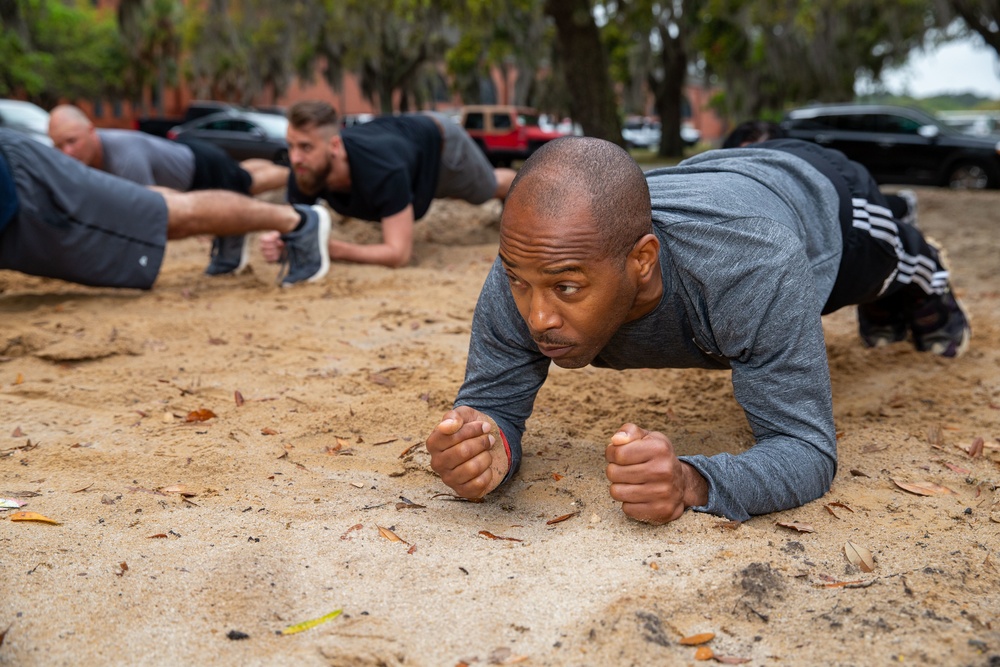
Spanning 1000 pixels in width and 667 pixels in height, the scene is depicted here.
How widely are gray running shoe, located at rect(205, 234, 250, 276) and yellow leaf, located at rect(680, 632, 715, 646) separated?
5.03 m

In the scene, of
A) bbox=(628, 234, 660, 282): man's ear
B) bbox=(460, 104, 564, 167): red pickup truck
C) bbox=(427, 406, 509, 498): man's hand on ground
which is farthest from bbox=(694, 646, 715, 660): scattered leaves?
bbox=(460, 104, 564, 167): red pickup truck

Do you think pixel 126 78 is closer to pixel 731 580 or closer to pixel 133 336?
pixel 133 336

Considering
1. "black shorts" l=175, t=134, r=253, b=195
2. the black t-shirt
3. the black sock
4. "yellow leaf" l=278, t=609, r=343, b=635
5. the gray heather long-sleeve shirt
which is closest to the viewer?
"yellow leaf" l=278, t=609, r=343, b=635

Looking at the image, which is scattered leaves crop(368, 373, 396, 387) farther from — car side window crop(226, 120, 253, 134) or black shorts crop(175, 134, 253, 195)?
car side window crop(226, 120, 253, 134)

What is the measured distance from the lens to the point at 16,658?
1852 millimetres

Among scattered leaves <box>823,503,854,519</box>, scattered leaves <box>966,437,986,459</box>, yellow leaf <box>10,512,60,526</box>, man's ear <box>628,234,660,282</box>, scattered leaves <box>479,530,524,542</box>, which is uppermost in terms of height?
man's ear <box>628,234,660,282</box>

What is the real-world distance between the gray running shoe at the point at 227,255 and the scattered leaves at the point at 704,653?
200 inches

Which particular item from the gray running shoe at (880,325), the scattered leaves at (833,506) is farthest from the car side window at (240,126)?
the scattered leaves at (833,506)

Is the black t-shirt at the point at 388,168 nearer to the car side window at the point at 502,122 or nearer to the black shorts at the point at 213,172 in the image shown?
the black shorts at the point at 213,172

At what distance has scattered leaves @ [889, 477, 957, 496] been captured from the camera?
269 cm

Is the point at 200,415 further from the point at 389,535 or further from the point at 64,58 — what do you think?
the point at 64,58

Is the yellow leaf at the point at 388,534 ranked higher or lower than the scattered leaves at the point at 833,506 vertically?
higher

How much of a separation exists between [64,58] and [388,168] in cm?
3266

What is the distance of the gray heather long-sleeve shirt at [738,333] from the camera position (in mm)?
2305
